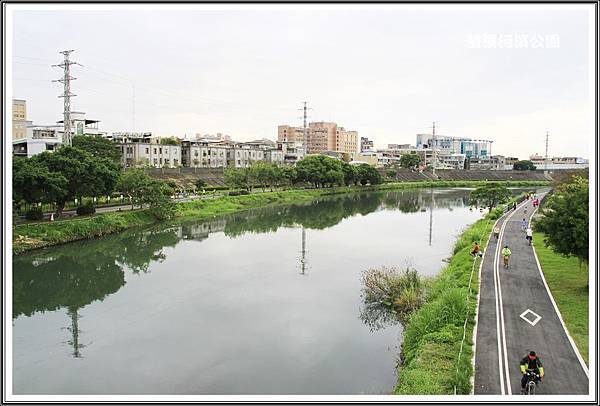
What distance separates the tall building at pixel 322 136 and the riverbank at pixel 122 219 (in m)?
61.5

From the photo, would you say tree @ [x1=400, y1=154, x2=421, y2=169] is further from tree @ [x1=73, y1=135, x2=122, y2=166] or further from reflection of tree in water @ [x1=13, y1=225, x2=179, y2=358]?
reflection of tree in water @ [x1=13, y1=225, x2=179, y2=358]

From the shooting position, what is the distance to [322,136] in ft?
373

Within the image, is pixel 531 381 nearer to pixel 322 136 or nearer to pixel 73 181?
pixel 73 181

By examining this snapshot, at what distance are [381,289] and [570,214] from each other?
577 cm

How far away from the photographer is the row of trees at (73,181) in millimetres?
22297

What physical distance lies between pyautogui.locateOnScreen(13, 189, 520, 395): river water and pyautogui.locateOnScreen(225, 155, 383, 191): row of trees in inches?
798

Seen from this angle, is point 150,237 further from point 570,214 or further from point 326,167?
point 326,167

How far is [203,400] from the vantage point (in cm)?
636

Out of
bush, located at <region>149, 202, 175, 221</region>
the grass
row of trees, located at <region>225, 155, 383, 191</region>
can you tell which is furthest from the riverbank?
the grass

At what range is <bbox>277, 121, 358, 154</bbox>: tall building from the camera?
114 m

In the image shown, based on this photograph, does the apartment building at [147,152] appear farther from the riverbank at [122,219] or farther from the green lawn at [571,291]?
the green lawn at [571,291]

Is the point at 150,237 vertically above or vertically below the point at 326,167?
below

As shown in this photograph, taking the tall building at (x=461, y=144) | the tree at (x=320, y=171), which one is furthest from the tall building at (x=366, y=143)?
the tree at (x=320, y=171)

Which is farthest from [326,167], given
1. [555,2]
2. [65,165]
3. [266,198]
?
[555,2]
